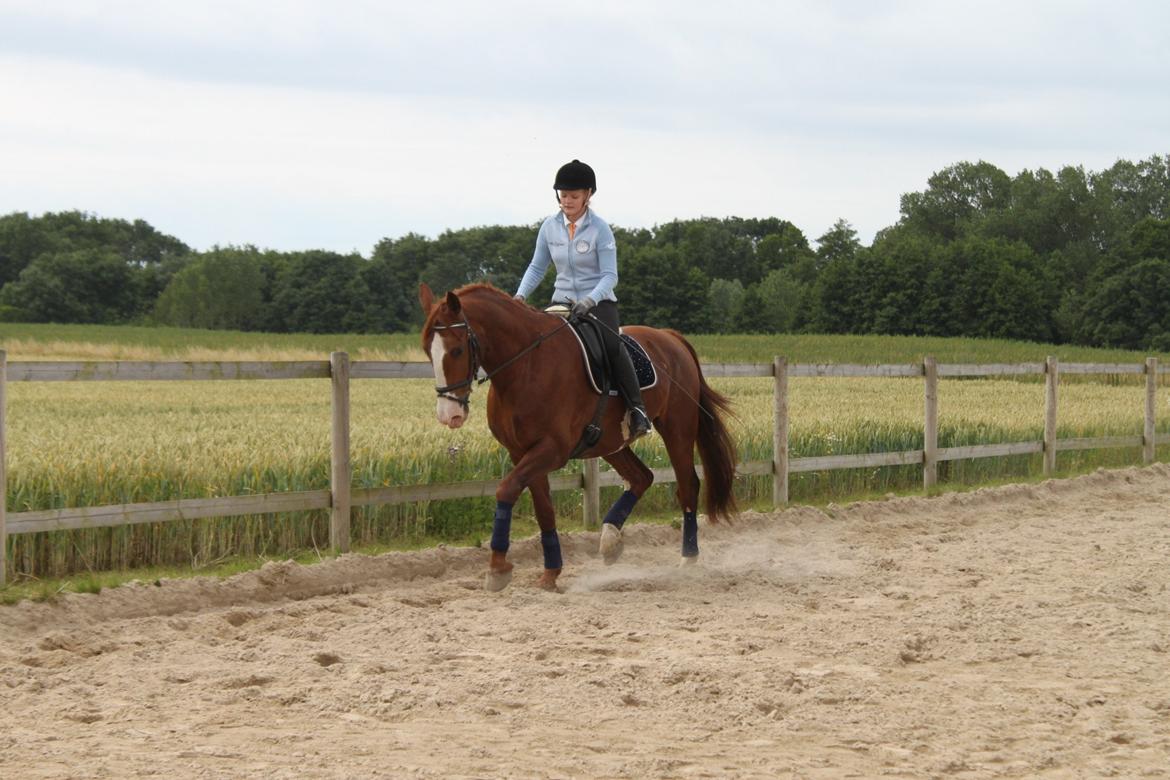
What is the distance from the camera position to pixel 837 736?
14.5 feet

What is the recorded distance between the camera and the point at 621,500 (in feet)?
27.2

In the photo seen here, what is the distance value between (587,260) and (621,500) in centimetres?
169

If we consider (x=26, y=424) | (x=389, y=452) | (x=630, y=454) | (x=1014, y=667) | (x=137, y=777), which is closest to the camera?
(x=137, y=777)

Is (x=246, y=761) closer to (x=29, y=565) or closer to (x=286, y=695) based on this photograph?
(x=286, y=695)

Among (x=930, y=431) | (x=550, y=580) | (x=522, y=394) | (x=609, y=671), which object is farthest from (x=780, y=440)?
(x=609, y=671)

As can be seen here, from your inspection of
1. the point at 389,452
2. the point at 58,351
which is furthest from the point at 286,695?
the point at 58,351

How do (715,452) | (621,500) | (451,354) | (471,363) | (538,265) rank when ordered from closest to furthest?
(451,354)
(471,363)
(538,265)
(621,500)
(715,452)

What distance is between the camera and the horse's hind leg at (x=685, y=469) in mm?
8531

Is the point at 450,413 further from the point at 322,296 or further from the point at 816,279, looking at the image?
the point at 816,279

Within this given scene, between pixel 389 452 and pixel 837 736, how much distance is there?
574 cm

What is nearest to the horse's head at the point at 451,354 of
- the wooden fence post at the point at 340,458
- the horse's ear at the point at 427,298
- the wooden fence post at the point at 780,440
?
the horse's ear at the point at 427,298

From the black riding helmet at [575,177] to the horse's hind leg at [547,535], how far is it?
6.17ft

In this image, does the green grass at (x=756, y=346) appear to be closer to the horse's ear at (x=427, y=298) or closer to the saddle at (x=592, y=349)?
the saddle at (x=592, y=349)

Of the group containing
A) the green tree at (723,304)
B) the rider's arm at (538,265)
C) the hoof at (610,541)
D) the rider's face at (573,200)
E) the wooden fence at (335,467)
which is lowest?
the hoof at (610,541)
